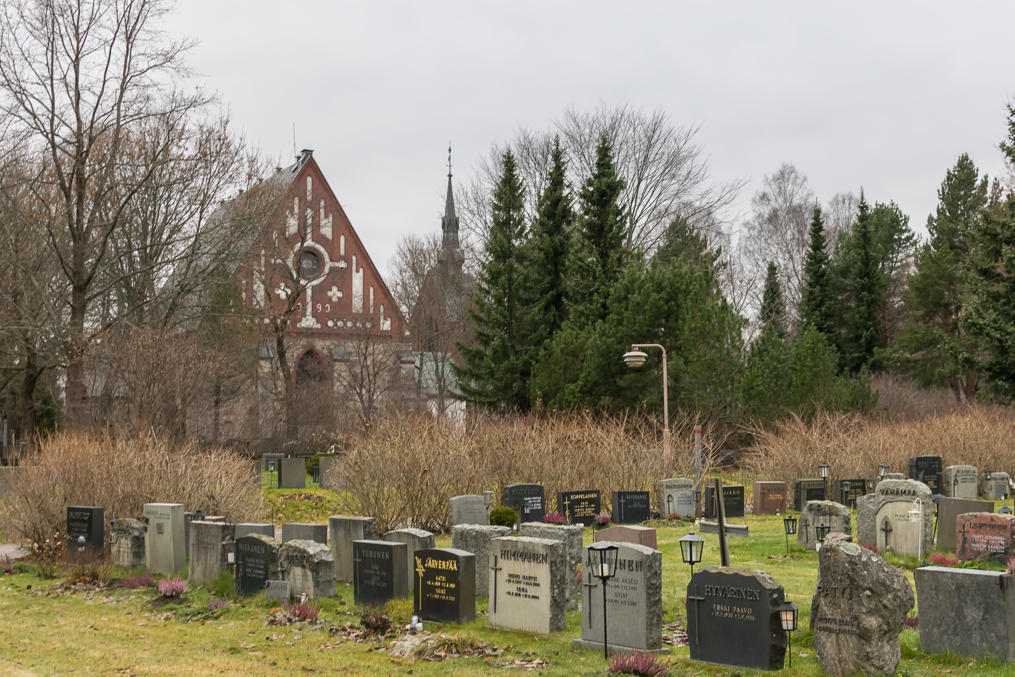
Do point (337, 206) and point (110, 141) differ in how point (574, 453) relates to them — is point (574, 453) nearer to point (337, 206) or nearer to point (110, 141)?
point (110, 141)

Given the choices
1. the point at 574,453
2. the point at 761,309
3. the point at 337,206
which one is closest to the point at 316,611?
the point at 574,453

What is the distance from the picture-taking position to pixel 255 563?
42.5 ft

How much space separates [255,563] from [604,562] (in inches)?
221

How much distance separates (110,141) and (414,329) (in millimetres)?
28530

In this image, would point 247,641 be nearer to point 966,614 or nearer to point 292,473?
point 966,614

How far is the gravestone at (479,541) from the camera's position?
12.5 metres

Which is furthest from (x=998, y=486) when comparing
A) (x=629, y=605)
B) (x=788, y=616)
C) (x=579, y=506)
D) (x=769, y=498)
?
(x=788, y=616)

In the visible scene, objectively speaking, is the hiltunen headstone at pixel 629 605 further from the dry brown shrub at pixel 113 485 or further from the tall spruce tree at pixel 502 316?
the tall spruce tree at pixel 502 316

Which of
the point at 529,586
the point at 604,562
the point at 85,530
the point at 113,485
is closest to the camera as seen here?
the point at 604,562

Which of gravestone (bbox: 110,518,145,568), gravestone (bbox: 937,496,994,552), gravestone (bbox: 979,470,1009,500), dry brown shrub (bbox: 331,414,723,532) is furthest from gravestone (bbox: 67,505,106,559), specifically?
gravestone (bbox: 979,470,1009,500)

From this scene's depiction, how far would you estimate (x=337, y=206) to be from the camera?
171 ft

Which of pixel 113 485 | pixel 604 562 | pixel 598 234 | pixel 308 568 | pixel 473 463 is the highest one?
pixel 598 234

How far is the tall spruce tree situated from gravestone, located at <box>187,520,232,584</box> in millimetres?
25155

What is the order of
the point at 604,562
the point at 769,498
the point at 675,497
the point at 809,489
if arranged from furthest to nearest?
the point at 769,498 < the point at 809,489 < the point at 675,497 < the point at 604,562
